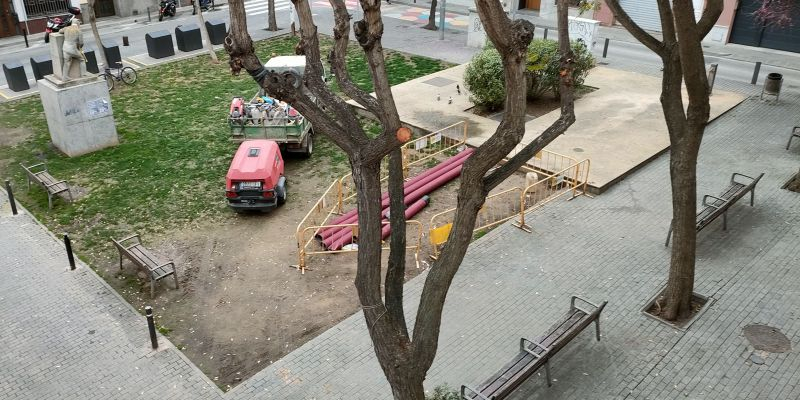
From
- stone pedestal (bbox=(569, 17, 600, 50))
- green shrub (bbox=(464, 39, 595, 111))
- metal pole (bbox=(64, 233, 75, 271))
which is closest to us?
metal pole (bbox=(64, 233, 75, 271))

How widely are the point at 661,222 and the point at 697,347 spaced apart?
13.4ft

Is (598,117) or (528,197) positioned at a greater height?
(598,117)

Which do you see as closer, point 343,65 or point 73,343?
point 343,65

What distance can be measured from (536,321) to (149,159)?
1105cm

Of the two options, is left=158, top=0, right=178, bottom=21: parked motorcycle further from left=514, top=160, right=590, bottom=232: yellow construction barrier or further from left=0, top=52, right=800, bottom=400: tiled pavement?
left=514, top=160, right=590, bottom=232: yellow construction barrier

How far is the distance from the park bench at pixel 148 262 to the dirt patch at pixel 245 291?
0.29 meters

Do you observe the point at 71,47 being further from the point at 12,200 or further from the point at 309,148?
the point at 309,148

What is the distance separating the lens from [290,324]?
10812 millimetres

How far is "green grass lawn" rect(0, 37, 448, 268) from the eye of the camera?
1407 cm

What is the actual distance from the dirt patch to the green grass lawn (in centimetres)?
104

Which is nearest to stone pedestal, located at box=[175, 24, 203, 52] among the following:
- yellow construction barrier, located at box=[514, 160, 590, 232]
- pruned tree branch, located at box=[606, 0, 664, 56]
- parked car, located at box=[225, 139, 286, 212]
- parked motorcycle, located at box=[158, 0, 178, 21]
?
parked motorcycle, located at box=[158, 0, 178, 21]

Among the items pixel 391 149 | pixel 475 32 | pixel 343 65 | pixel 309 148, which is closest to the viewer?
pixel 391 149

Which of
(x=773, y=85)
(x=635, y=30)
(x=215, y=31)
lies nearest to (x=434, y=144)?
(x=635, y=30)

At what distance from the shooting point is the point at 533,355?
9133 mm
